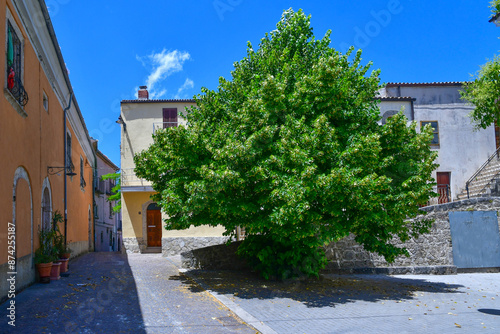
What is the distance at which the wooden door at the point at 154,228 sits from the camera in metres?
22.6

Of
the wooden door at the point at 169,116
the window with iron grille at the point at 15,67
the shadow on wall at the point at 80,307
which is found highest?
the wooden door at the point at 169,116

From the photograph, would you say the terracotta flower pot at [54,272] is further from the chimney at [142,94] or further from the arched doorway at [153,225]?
the chimney at [142,94]

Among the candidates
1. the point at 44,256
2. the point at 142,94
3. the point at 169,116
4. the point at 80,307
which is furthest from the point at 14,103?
the point at 142,94

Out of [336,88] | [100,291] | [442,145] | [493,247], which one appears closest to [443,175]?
[442,145]

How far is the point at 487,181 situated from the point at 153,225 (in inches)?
670

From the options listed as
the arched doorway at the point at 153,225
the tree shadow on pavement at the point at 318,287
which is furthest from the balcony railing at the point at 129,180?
the tree shadow on pavement at the point at 318,287

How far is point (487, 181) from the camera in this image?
20.3 m

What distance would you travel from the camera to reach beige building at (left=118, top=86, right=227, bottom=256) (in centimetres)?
2230

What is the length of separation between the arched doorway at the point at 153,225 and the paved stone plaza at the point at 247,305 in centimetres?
969

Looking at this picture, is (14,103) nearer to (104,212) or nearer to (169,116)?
(169,116)

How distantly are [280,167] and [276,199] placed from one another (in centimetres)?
75

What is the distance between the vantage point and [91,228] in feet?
85.4

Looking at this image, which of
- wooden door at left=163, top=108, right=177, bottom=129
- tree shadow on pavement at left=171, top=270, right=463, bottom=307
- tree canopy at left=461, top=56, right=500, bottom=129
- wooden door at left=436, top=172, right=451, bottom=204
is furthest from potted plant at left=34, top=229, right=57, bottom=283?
tree canopy at left=461, top=56, right=500, bottom=129

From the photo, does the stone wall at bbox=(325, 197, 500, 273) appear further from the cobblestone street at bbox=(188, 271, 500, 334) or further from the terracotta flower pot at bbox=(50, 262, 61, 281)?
the terracotta flower pot at bbox=(50, 262, 61, 281)
